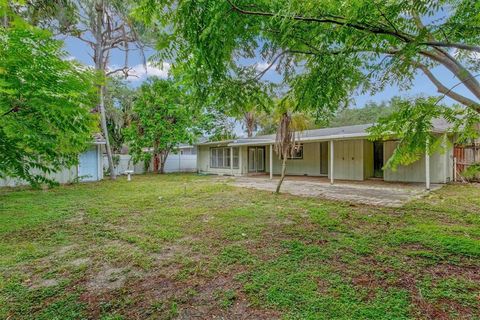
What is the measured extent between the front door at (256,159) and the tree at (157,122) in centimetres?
439

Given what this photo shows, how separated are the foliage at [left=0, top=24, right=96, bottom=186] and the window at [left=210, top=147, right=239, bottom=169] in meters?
15.8

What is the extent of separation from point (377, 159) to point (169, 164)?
14.7m

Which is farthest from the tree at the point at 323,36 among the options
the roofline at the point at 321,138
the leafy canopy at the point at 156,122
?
the leafy canopy at the point at 156,122

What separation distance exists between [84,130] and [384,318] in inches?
125

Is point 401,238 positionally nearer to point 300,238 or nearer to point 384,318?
point 300,238

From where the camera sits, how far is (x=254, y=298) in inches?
115

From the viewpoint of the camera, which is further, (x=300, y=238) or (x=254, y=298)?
(x=300, y=238)

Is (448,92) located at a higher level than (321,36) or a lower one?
lower

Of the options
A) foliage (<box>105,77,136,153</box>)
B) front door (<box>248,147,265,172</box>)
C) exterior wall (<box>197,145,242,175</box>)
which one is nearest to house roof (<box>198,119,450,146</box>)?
exterior wall (<box>197,145,242,175</box>)

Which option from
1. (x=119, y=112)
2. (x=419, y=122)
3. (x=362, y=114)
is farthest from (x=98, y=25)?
(x=362, y=114)

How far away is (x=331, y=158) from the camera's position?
38.9 feet

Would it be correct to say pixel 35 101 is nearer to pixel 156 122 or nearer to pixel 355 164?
pixel 355 164

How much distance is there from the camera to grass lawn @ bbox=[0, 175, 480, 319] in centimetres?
277

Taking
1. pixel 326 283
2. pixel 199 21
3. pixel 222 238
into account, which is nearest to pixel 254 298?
pixel 326 283
